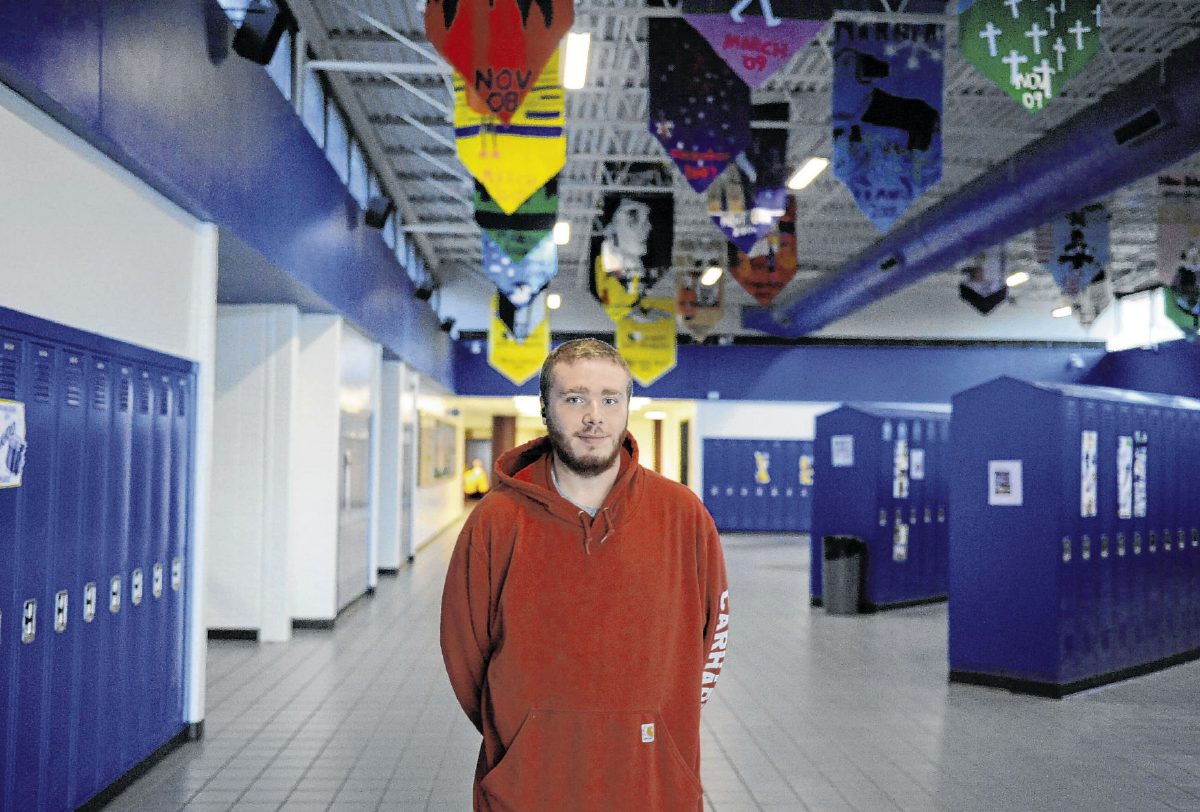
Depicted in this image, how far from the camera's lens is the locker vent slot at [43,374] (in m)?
3.94

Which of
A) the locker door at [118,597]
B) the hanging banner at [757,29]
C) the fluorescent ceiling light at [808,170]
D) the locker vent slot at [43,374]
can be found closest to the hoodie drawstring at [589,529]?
the locker vent slot at [43,374]

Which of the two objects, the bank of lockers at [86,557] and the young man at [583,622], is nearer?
the young man at [583,622]

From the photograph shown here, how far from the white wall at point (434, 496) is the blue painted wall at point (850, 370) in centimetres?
310

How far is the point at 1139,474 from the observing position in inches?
318

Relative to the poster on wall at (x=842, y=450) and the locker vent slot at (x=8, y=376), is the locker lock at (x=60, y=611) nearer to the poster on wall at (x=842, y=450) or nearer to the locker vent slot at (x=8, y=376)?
the locker vent slot at (x=8, y=376)

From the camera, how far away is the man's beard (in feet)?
7.09

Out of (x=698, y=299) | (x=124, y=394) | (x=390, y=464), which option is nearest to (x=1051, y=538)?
(x=124, y=394)

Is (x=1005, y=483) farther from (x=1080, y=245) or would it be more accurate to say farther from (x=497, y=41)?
(x=1080, y=245)

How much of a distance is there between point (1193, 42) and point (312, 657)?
7.84m

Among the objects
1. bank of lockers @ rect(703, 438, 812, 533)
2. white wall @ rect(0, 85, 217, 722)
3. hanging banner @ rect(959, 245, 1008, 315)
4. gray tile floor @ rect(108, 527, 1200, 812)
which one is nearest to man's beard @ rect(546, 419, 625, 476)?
white wall @ rect(0, 85, 217, 722)

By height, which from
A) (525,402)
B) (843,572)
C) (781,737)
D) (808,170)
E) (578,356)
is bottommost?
(781,737)

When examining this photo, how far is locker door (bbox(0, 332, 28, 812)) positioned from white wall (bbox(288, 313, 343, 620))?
6099mm

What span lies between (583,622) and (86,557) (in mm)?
3072

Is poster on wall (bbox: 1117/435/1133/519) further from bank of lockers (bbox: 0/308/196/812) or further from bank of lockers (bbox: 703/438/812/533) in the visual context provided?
bank of lockers (bbox: 703/438/812/533)
